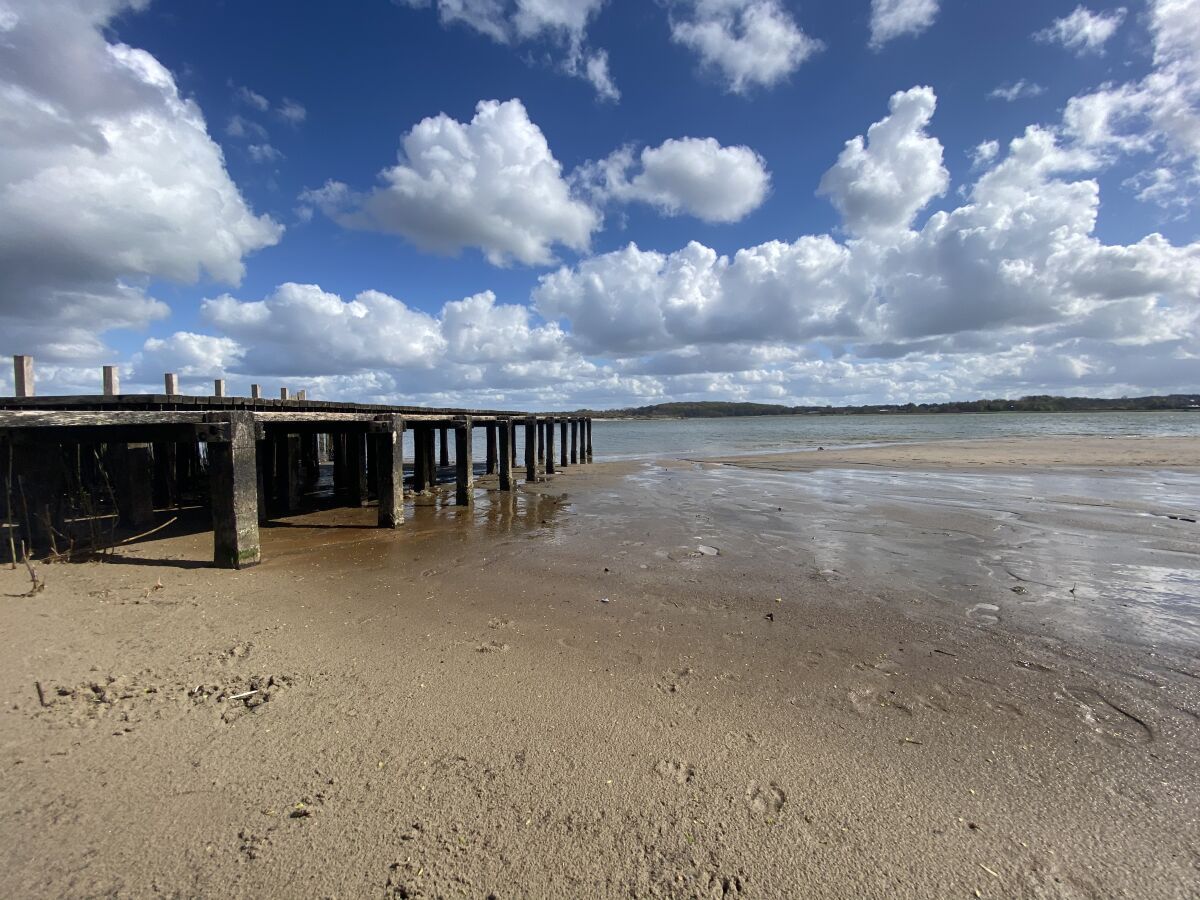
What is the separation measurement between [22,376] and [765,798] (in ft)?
50.0

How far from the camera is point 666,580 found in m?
7.57

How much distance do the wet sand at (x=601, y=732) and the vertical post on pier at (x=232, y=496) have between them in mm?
497

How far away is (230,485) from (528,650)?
5538 mm

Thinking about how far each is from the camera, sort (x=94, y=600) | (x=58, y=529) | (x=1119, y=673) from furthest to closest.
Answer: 1. (x=58, y=529)
2. (x=94, y=600)
3. (x=1119, y=673)

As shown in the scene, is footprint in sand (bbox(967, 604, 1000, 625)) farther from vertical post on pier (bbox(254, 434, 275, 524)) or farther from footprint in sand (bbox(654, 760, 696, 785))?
vertical post on pier (bbox(254, 434, 275, 524))

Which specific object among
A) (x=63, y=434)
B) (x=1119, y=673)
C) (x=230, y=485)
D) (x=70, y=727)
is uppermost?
(x=63, y=434)

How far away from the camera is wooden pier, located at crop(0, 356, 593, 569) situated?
7887 millimetres

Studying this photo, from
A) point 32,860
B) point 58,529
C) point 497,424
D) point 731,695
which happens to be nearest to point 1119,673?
point 731,695

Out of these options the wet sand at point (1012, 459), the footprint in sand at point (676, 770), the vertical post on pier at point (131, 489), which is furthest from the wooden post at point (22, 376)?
the wet sand at point (1012, 459)

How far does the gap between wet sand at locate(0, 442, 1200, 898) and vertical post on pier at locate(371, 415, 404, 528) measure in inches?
146

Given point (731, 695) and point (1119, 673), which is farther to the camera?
point (1119, 673)

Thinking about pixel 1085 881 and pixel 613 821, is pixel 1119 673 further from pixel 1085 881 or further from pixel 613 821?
pixel 613 821

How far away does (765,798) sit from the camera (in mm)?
3092

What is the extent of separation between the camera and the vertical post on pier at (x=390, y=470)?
11336mm
